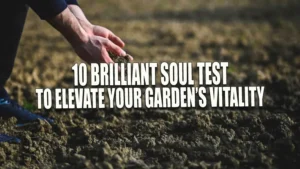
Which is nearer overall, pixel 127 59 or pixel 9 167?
pixel 9 167

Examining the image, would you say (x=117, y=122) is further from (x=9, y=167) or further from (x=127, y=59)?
(x=9, y=167)

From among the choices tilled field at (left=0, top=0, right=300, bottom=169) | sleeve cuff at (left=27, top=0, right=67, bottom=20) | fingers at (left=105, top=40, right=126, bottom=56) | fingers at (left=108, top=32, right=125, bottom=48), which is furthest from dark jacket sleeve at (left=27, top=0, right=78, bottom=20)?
tilled field at (left=0, top=0, right=300, bottom=169)

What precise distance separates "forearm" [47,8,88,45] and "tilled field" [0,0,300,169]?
0.55 m

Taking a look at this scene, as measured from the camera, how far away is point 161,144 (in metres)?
2.64

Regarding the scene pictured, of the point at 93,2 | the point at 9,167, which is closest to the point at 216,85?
the point at 9,167

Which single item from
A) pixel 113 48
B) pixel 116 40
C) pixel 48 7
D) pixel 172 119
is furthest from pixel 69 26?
pixel 172 119

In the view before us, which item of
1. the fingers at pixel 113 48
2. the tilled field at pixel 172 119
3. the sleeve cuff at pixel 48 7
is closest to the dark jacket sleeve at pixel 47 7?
the sleeve cuff at pixel 48 7

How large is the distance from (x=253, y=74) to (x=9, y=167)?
2.89m

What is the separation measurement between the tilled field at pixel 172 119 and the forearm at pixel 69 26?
55 centimetres

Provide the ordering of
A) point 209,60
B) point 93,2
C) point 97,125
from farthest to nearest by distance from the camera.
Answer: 1. point 93,2
2. point 209,60
3. point 97,125

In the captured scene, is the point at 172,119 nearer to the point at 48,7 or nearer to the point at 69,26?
the point at 69,26

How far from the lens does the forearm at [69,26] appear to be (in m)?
2.46

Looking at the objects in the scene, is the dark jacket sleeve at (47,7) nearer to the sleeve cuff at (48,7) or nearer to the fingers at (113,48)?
the sleeve cuff at (48,7)

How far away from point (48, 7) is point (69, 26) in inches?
5.9
